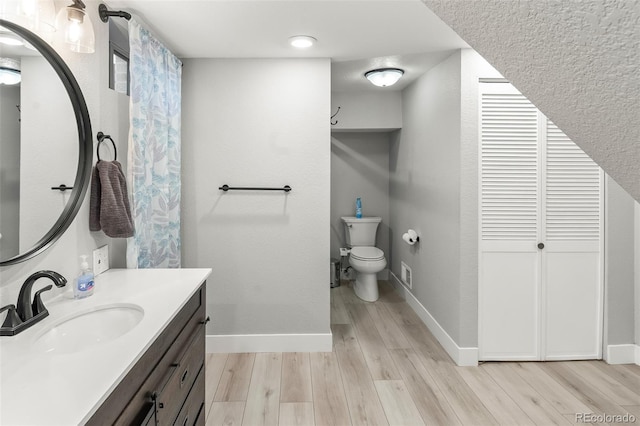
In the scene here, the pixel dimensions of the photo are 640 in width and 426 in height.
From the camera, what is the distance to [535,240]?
8.55 ft

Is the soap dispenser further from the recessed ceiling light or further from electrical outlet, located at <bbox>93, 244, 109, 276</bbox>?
the recessed ceiling light

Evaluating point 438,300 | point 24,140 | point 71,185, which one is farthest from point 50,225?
point 438,300

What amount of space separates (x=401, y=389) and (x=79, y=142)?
7.31ft

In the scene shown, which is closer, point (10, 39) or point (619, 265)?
point (10, 39)

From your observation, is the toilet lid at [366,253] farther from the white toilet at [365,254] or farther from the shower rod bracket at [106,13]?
the shower rod bracket at [106,13]

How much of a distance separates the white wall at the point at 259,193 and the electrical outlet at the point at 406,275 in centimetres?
130

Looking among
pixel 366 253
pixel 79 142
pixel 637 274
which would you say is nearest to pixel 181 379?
pixel 79 142

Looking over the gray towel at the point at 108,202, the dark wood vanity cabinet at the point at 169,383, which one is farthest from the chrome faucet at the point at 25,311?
the gray towel at the point at 108,202

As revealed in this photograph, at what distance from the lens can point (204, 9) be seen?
77.1 inches

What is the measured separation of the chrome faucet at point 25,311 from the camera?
1.14 meters

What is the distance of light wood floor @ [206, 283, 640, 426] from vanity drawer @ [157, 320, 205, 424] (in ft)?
1.88

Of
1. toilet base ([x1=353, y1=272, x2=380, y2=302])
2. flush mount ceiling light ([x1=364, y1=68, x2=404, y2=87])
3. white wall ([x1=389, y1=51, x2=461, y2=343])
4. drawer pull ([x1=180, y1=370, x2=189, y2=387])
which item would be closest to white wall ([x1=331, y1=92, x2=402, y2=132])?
white wall ([x1=389, y1=51, x2=461, y2=343])

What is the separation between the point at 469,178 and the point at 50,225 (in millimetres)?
2404

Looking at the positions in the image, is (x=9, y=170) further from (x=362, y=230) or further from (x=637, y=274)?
(x=637, y=274)
